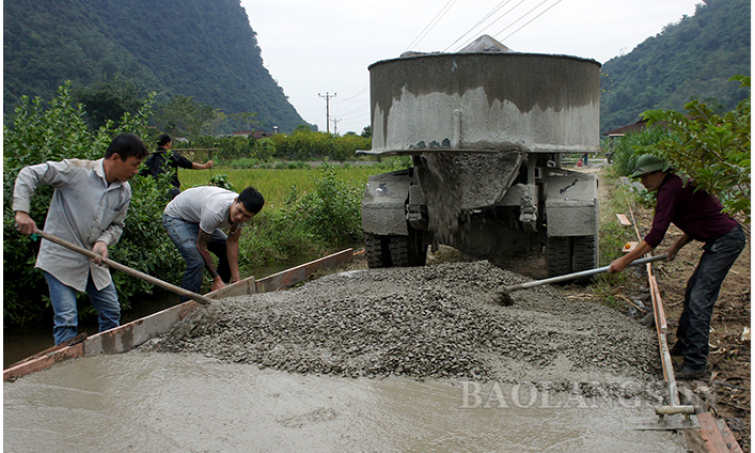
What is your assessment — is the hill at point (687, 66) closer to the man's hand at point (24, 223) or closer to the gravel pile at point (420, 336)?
the gravel pile at point (420, 336)

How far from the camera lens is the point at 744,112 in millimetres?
3551

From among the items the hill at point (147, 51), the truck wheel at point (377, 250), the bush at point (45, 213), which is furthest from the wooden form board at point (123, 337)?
the hill at point (147, 51)

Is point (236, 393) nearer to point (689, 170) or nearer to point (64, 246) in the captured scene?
point (64, 246)

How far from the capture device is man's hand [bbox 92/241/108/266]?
3.45m

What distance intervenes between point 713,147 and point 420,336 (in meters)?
2.04

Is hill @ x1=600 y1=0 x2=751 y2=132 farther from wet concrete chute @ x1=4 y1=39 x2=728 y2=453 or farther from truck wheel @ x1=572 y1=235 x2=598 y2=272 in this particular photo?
wet concrete chute @ x1=4 y1=39 x2=728 y2=453

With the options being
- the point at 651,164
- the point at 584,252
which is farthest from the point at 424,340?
the point at 584,252

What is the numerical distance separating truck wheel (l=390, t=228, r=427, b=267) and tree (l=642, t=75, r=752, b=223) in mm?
2601

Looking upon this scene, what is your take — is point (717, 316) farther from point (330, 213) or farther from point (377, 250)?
point (330, 213)

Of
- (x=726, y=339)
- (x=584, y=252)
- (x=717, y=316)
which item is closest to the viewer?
(x=726, y=339)

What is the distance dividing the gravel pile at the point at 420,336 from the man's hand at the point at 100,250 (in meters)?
0.67

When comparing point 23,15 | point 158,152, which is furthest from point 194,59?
point 158,152

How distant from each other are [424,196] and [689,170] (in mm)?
2247

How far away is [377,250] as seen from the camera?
5.92 metres
